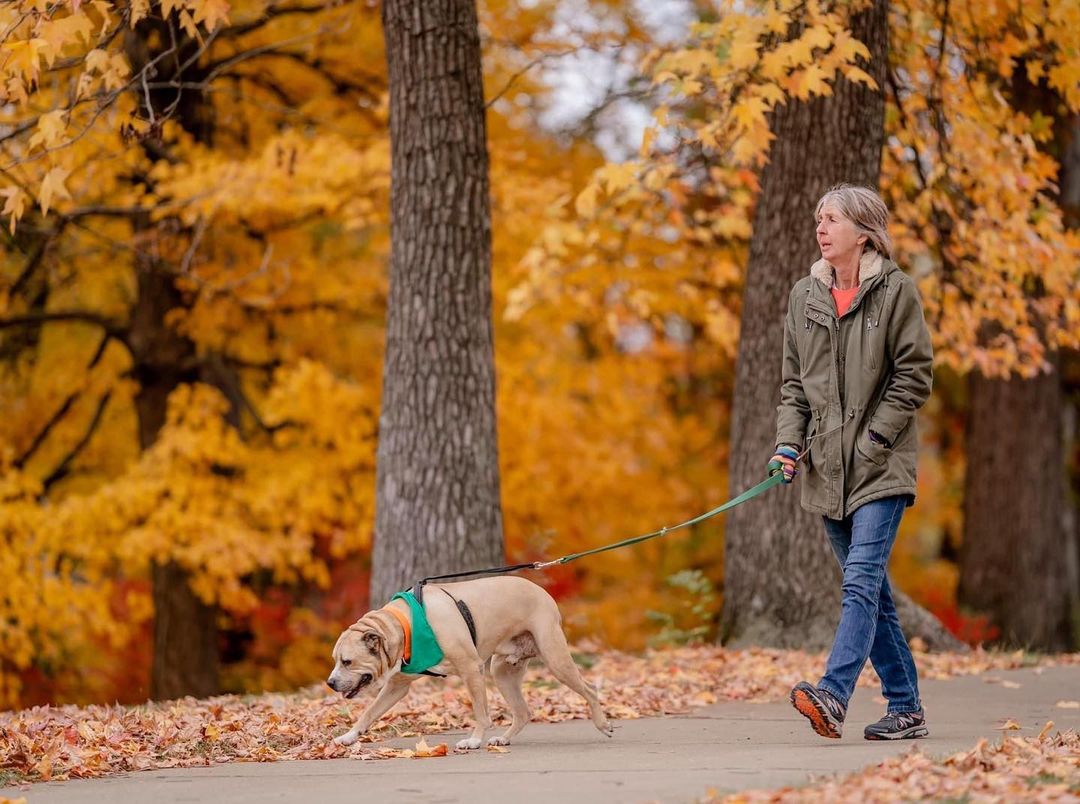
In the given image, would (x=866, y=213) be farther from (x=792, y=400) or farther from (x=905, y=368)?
(x=792, y=400)

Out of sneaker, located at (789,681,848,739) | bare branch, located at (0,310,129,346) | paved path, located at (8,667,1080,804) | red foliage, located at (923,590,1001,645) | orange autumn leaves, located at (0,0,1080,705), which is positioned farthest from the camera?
bare branch, located at (0,310,129,346)

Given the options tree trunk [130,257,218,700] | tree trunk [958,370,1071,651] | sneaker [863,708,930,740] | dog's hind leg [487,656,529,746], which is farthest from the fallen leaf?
tree trunk [958,370,1071,651]

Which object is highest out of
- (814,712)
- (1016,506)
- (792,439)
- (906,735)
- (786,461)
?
(792,439)

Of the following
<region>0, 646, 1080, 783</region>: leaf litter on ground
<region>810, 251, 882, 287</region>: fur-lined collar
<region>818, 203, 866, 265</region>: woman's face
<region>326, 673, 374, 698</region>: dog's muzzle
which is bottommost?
<region>0, 646, 1080, 783</region>: leaf litter on ground

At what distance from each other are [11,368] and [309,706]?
968 centimetres

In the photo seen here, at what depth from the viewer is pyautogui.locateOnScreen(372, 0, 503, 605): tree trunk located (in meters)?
8.45

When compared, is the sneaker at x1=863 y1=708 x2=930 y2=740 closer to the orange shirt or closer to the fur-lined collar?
the orange shirt

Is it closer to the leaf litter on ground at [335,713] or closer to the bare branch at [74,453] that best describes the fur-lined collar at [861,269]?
the leaf litter on ground at [335,713]

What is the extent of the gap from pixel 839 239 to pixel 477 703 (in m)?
2.59

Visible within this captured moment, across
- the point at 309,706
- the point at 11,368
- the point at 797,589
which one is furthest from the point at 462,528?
the point at 11,368

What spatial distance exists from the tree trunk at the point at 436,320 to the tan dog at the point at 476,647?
96.1 inches

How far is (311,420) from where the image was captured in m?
14.1

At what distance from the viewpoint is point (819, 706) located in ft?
17.9

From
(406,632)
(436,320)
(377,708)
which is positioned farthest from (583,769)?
(436,320)
